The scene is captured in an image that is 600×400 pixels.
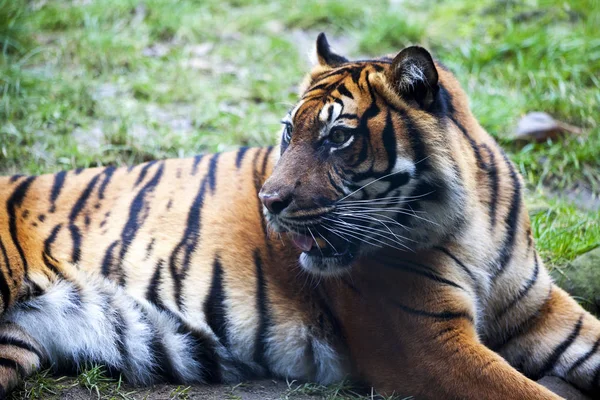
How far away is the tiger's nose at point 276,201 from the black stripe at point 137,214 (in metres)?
0.90

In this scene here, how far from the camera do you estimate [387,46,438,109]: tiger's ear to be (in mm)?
2760

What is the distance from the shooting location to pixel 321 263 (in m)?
2.89

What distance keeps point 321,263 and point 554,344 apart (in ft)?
3.86

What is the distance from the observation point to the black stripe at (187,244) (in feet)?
10.7

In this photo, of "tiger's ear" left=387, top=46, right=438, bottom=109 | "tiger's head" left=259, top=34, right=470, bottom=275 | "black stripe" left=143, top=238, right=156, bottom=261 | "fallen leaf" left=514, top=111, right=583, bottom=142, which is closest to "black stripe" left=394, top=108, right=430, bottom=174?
"tiger's head" left=259, top=34, right=470, bottom=275

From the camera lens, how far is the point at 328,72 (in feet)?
10.4

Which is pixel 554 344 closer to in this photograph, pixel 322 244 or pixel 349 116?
pixel 322 244

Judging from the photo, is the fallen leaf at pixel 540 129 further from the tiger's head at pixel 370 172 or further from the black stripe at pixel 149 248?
the black stripe at pixel 149 248

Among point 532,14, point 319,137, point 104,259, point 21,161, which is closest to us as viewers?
point 319,137

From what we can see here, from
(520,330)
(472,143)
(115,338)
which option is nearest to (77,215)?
(115,338)

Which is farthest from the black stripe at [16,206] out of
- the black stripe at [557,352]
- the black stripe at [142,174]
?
the black stripe at [557,352]

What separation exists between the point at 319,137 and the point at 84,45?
429 cm

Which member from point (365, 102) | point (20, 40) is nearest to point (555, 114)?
point (365, 102)

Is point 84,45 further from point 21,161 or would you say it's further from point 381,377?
point 381,377
